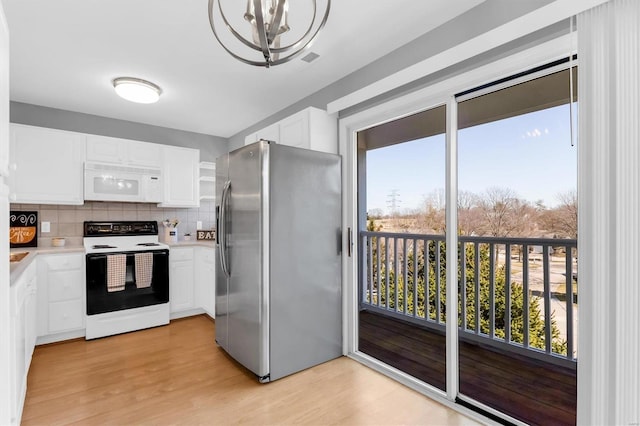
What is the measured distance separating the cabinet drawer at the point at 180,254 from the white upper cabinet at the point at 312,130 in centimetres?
190

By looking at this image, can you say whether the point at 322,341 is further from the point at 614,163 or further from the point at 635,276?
the point at 614,163

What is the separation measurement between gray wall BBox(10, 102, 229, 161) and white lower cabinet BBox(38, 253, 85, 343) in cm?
154

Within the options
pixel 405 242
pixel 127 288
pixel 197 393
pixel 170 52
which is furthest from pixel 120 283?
pixel 405 242

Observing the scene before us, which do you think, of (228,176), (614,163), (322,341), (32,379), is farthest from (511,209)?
(32,379)

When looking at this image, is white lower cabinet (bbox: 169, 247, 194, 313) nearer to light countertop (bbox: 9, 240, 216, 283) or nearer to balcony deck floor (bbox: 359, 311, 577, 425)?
light countertop (bbox: 9, 240, 216, 283)

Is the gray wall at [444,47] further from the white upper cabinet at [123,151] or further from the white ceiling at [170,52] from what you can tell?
the white upper cabinet at [123,151]

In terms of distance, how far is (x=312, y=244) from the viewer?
105 inches

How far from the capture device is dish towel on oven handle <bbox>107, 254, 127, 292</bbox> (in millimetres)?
3335

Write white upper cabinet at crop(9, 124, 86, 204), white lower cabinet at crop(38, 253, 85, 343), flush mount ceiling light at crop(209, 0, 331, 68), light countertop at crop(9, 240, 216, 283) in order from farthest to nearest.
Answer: white upper cabinet at crop(9, 124, 86, 204) < white lower cabinet at crop(38, 253, 85, 343) < light countertop at crop(9, 240, 216, 283) < flush mount ceiling light at crop(209, 0, 331, 68)

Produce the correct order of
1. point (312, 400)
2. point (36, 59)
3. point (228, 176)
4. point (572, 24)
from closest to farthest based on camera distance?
point (572, 24) < point (312, 400) < point (36, 59) < point (228, 176)

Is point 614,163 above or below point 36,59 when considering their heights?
below

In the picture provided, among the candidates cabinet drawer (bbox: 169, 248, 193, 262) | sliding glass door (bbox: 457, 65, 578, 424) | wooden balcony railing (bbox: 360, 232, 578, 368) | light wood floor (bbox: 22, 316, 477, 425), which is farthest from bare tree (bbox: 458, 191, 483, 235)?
cabinet drawer (bbox: 169, 248, 193, 262)

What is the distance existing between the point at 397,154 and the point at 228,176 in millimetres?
1607

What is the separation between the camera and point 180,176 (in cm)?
423
